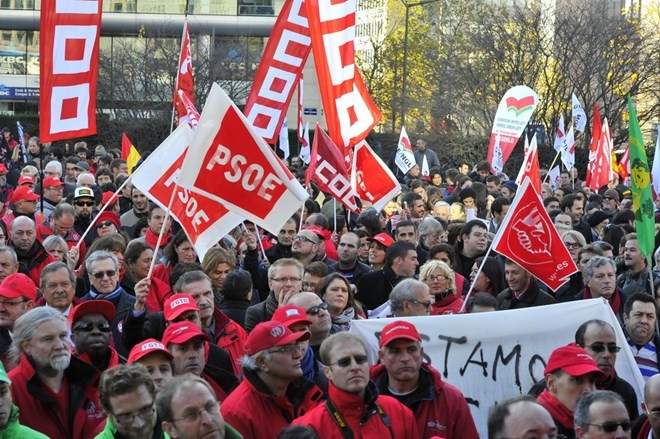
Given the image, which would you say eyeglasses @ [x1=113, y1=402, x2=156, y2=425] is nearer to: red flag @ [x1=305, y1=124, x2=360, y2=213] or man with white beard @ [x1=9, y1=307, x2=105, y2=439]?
man with white beard @ [x1=9, y1=307, x2=105, y2=439]

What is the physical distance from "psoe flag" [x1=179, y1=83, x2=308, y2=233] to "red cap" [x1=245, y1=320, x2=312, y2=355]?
231 cm

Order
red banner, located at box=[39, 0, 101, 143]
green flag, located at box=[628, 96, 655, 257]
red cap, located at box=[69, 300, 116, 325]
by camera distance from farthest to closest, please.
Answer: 1. red banner, located at box=[39, 0, 101, 143]
2. green flag, located at box=[628, 96, 655, 257]
3. red cap, located at box=[69, 300, 116, 325]

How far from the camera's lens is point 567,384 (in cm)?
675

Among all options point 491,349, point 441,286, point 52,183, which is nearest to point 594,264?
point 441,286

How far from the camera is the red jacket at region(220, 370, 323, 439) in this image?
6.59 metres

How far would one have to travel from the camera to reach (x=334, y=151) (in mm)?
13281

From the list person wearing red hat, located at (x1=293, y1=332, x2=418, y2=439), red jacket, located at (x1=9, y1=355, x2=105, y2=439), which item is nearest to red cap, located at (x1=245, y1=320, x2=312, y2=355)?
person wearing red hat, located at (x1=293, y1=332, x2=418, y2=439)

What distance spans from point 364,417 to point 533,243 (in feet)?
13.8

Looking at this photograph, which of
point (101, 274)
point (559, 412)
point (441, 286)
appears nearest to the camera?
point (559, 412)

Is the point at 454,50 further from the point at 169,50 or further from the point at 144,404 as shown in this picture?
the point at 144,404

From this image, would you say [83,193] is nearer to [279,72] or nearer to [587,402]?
[279,72]

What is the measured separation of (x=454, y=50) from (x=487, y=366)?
38.6 metres

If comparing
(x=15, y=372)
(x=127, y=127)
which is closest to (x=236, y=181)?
(x=15, y=372)

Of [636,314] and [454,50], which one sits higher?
[636,314]
